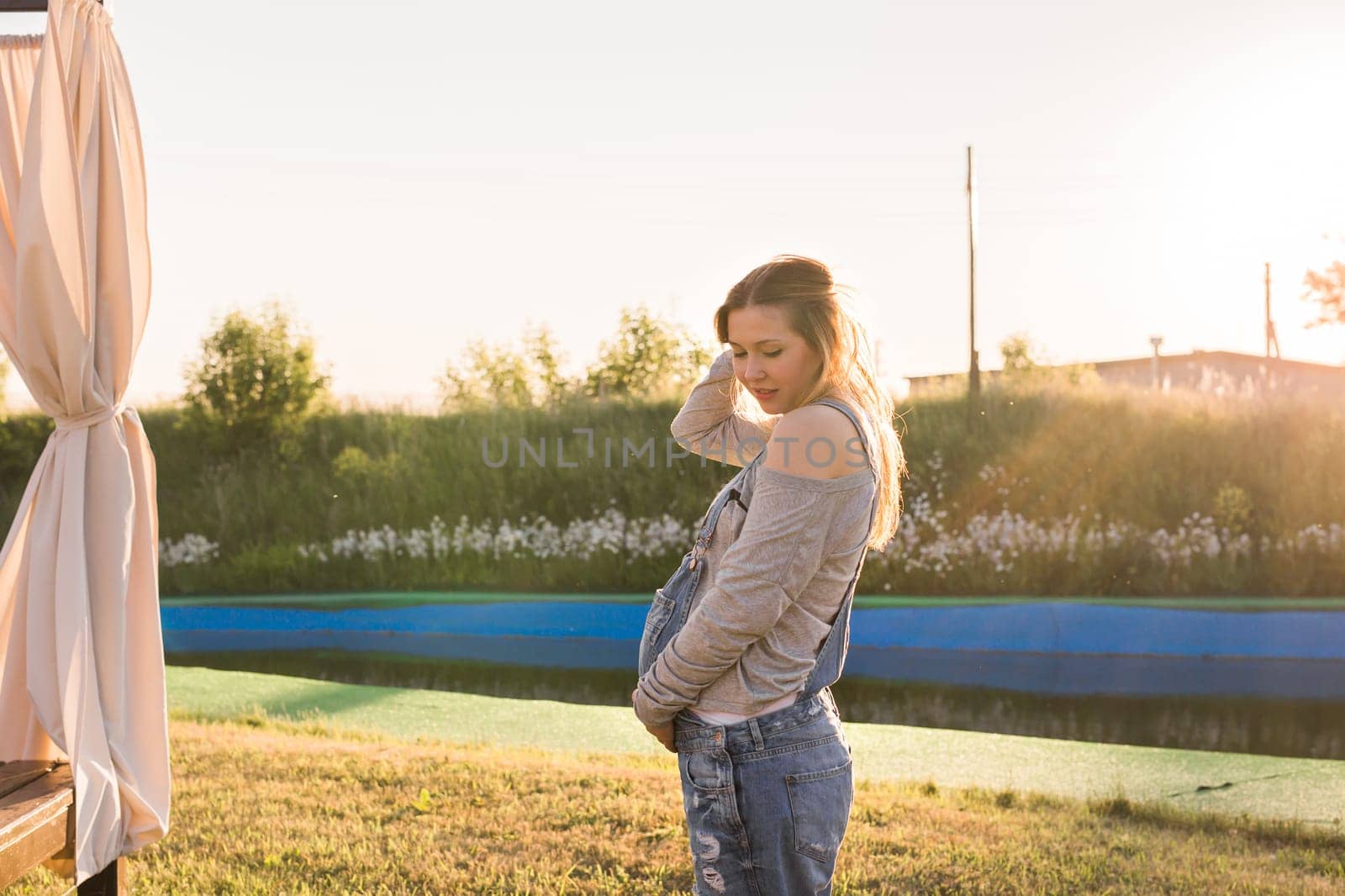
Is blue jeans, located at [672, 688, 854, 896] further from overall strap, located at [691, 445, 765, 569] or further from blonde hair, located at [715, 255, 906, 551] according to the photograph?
blonde hair, located at [715, 255, 906, 551]

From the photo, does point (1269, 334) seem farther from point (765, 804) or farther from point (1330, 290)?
point (765, 804)

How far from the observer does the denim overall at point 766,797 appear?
1.59 meters

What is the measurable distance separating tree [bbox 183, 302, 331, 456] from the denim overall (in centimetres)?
1172

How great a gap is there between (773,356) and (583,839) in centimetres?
212

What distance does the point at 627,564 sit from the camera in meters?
9.95

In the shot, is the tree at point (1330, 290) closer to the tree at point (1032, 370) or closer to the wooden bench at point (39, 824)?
the tree at point (1032, 370)

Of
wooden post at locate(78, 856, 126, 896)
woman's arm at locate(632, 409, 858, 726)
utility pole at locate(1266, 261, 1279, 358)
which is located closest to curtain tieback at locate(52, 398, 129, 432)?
wooden post at locate(78, 856, 126, 896)

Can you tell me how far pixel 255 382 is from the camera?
498 inches

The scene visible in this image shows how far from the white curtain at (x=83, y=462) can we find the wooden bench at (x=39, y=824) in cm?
7

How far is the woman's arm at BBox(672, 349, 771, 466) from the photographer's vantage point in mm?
2076

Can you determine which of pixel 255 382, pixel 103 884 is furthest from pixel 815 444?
pixel 255 382

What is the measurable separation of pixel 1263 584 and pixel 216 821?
8.33 m

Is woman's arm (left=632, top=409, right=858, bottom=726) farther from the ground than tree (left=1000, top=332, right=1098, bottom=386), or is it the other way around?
tree (left=1000, top=332, right=1098, bottom=386)

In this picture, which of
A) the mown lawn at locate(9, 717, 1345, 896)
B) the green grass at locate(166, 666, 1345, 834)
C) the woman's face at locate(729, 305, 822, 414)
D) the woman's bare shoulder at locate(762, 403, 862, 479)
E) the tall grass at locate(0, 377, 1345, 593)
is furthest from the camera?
the tall grass at locate(0, 377, 1345, 593)
